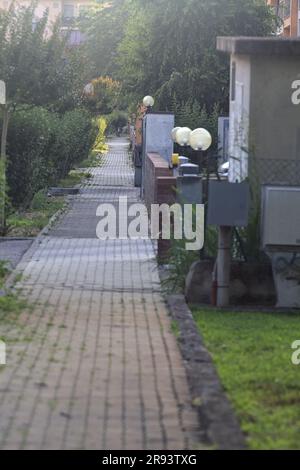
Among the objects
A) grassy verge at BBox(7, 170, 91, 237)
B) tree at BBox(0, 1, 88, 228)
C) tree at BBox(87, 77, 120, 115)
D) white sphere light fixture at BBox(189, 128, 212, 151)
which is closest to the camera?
white sphere light fixture at BBox(189, 128, 212, 151)

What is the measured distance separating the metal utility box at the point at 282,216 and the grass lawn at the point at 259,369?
75 centimetres

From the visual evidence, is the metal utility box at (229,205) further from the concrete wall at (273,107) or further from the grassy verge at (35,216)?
the grassy verge at (35,216)

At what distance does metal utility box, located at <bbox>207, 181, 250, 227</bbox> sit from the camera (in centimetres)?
1047

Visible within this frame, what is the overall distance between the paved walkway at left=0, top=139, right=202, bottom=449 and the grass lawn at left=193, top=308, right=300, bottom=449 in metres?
0.34

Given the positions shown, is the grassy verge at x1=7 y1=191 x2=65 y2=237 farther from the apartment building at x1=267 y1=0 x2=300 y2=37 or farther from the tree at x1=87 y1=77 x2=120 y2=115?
the apartment building at x1=267 y1=0 x2=300 y2=37

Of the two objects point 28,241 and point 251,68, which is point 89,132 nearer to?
point 28,241

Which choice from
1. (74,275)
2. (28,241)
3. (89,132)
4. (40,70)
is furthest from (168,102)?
(74,275)

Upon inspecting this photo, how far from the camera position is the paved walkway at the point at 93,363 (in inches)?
251

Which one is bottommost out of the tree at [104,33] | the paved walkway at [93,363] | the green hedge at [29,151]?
the paved walkway at [93,363]

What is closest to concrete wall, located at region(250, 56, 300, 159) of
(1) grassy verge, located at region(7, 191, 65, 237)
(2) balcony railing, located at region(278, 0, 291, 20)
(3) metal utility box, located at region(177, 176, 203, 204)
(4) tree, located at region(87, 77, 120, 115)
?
(3) metal utility box, located at region(177, 176, 203, 204)

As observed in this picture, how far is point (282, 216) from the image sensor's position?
1077cm

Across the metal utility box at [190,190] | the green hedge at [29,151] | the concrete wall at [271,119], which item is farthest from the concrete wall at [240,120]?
the green hedge at [29,151]

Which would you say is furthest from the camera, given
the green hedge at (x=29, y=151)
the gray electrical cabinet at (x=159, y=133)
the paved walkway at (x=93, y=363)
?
the gray electrical cabinet at (x=159, y=133)

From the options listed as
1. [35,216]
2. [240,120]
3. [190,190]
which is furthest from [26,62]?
[240,120]
